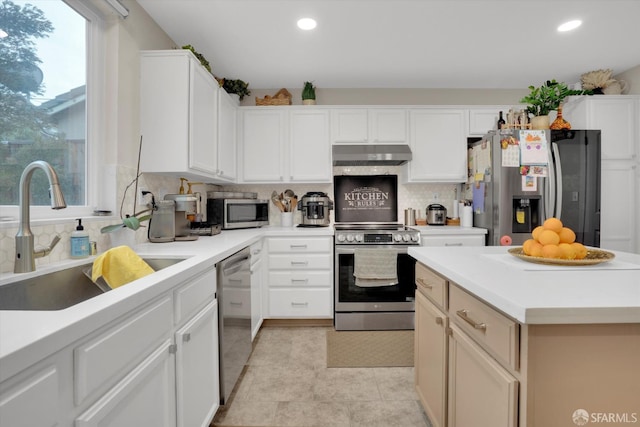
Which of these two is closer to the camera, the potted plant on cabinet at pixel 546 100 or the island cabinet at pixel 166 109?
the island cabinet at pixel 166 109

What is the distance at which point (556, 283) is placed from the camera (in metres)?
0.98

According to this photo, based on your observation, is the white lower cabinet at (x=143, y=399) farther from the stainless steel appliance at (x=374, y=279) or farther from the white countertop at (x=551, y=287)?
the stainless steel appliance at (x=374, y=279)

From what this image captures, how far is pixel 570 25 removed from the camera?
2473mm

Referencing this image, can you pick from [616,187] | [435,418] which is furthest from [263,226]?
[616,187]

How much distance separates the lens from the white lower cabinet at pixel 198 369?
4.22 ft

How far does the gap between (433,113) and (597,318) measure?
3.03m

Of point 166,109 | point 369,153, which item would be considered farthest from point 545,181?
point 166,109

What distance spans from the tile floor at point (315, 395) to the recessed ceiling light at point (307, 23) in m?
2.53

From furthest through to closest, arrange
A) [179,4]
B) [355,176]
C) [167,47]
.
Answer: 1. [355,176]
2. [167,47]
3. [179,4]

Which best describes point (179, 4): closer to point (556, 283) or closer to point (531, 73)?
point (556, 283)

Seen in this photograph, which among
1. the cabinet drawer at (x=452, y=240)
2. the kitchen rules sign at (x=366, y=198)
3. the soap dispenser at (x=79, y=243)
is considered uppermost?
the kitchen rules sign at (x=366, y=198)

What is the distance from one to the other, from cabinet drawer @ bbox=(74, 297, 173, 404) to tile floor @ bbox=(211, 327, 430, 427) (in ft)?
3.14

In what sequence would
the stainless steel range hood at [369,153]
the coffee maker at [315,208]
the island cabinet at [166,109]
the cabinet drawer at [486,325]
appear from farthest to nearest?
the coffee maker at [315,208] < the stainless steel range hood at [369,153] < the island cabinet at [166,109] < the cabinet drawer at [486,325]

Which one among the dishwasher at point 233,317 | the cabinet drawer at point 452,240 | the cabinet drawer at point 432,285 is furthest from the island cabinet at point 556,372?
the cabinet drawer at point 452,240
